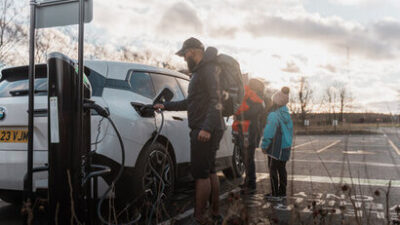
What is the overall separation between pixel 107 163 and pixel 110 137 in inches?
9.4

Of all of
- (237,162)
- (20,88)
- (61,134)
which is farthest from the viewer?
(237,162)

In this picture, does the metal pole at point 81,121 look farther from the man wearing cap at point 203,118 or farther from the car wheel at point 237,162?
the car wheel at point 237,162

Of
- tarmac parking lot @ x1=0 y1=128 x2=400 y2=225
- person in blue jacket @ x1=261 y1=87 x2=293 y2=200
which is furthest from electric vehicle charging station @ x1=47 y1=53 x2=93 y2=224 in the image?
person in blue jacket @ x1=261 y1=87 x2=293 y2=200

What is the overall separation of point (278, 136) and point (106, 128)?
2.60 m

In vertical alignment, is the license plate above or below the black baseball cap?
below

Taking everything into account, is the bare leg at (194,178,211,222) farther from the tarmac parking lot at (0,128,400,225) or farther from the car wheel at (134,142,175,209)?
the car wheel at (134,142,175,209)

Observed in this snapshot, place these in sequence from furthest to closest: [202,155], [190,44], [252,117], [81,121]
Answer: [252,117], [190,44], [202,155], [81,121]

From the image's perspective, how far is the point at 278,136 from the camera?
5410 mm

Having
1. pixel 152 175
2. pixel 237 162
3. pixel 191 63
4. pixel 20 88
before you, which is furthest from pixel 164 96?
pixel 237 162

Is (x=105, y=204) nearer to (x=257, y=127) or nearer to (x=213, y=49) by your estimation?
(x=213, y=49)

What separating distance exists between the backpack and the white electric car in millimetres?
720

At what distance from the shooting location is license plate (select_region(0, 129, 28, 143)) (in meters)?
3.82

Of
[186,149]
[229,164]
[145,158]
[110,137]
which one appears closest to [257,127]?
[229,164]

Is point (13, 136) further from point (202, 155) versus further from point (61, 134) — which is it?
point (202, 155)
